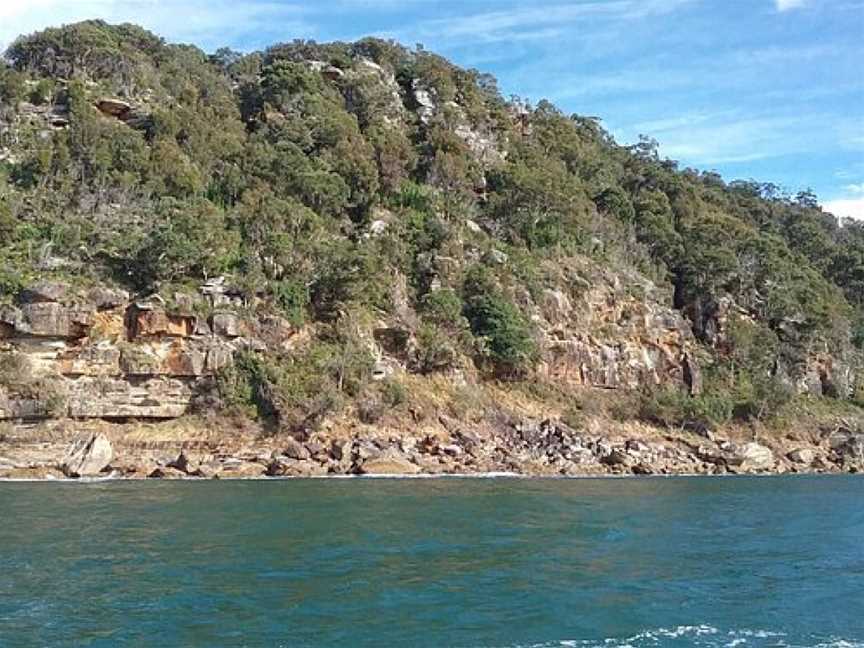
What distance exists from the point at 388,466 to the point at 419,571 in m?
31.4

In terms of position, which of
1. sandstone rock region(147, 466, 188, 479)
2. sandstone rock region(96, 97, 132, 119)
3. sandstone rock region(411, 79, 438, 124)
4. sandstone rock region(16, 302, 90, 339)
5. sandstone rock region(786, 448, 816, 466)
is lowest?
sandstone rock region(147, 466, 188, 479)

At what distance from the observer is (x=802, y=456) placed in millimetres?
69938

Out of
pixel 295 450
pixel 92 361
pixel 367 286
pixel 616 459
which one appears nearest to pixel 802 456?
pixel 616 459

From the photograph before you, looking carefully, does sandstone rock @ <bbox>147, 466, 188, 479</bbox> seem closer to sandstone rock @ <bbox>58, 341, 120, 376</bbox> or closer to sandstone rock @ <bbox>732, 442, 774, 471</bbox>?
sandstone rock @ <bbox>58, 341, 120, 376</bbox>

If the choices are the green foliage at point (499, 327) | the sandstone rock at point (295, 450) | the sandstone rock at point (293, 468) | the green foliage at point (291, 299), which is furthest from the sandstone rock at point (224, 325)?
the green foliage at point (499, 327)

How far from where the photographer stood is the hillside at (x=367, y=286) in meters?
55.4

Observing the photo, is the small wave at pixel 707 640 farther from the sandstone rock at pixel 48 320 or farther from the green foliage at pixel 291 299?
the green foliage at pixel 291 299

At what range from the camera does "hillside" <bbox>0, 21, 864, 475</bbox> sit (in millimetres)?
55438

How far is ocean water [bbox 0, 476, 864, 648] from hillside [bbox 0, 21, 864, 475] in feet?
57.5

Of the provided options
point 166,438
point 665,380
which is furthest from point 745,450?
point 166,438

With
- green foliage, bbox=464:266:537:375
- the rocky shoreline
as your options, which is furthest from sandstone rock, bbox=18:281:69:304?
green foliage, bbox=464:266:537:375

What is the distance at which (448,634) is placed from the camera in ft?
54.1

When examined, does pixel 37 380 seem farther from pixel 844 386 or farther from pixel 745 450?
pixel 844 386

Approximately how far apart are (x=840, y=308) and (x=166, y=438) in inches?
2772
